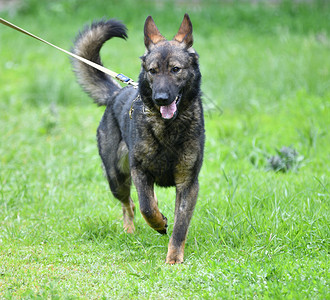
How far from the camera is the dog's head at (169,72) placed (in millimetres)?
3824

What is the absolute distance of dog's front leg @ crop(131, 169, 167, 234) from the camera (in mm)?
4008

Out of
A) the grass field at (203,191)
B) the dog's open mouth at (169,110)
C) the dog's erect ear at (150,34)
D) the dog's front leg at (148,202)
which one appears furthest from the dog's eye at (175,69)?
the grass field at (203,191)

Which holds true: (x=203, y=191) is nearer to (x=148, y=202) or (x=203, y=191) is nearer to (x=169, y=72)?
(x=148, y=202)

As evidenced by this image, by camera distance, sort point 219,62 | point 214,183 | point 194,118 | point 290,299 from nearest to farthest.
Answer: point 290,299 < point 194,118 < point 214,183 < point 219,62

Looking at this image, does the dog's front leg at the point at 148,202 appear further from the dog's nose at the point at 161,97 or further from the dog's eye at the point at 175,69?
the dog's eye at the point at 175,69

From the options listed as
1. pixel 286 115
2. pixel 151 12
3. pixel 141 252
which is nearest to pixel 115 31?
pixel 141 252

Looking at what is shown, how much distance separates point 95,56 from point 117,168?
122 centimetres

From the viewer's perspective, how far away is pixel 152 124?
4.12m

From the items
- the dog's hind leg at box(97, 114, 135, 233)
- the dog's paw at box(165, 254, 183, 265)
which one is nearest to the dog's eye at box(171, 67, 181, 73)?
the dog's hind leg at box(97, 114, 135, 233)

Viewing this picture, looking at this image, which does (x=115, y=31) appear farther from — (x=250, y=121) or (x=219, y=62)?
(x=219, y=62)

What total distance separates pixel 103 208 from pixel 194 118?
1.66 m

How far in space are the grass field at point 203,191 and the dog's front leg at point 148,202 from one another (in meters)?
0.24

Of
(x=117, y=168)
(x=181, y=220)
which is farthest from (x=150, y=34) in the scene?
(x=181, y=220)

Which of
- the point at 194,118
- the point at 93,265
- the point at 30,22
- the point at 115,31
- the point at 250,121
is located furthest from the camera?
the point at 30,22
